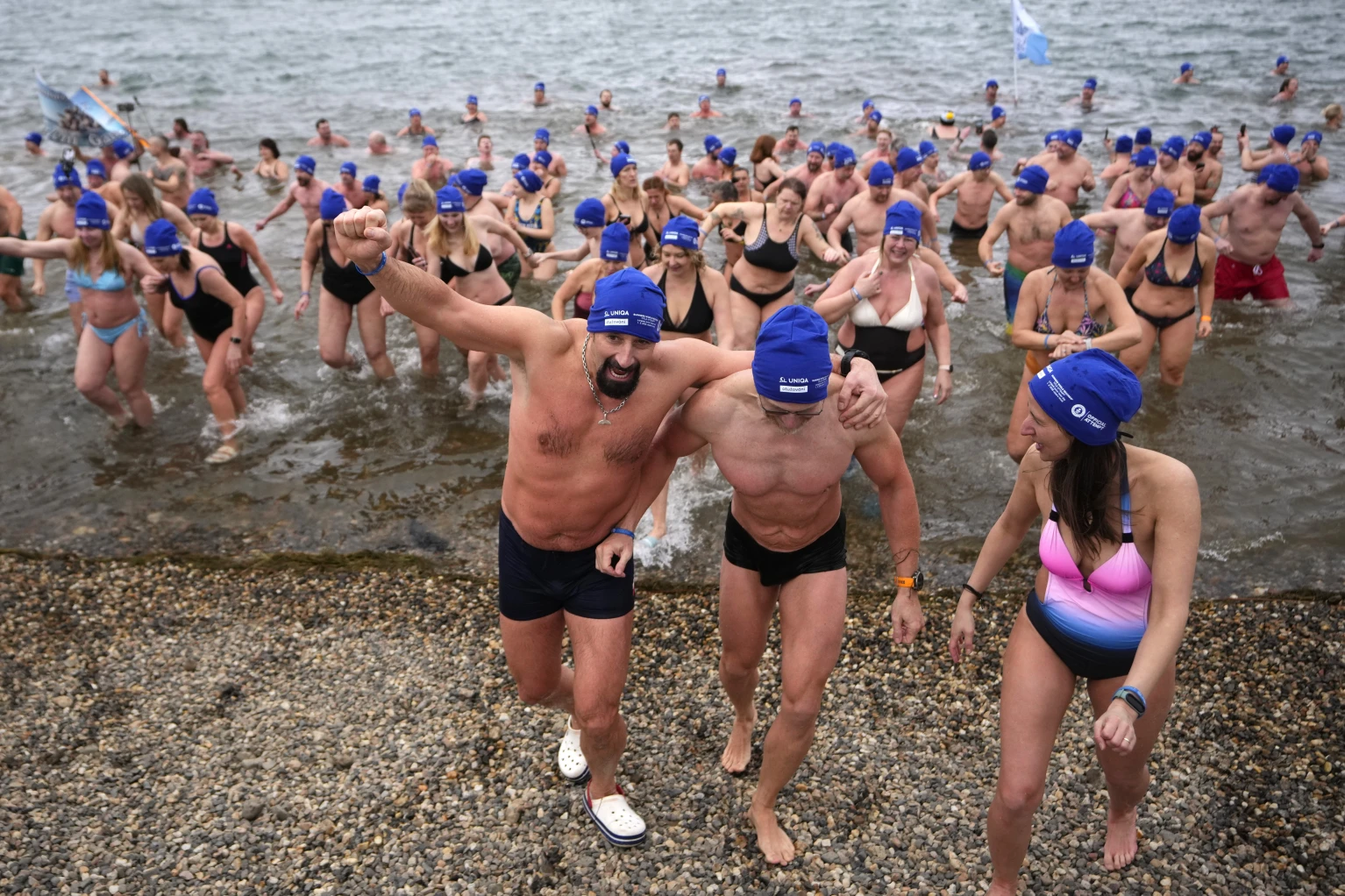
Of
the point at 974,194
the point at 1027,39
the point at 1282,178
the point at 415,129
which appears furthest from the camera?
the point at 415,129

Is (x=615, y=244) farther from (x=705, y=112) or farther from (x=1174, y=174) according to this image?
(x=705, y=112)

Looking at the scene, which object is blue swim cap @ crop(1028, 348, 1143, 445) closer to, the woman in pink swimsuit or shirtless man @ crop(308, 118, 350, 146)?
the woman in pink swimsuit

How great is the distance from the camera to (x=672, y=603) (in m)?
5.92

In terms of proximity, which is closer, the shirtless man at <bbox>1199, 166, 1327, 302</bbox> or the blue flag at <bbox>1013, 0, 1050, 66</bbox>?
the shirtless man at <bbox>1199, 166, 1327, 302</bbox>

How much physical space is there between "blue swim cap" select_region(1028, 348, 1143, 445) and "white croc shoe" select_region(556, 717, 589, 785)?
265cm

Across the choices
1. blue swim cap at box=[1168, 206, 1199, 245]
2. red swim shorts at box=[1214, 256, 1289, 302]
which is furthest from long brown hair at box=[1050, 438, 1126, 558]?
red swim shorts at box=[1214, 256, 1289, 302]

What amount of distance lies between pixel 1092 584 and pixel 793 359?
133 centimetres

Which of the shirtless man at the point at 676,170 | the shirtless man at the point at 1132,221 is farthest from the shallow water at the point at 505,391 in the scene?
the shirtless man at the point at 676,170

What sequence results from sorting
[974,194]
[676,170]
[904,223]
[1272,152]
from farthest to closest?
1. [676,170]
2. [1272,152]
3. [974,194]
4. [904,223]

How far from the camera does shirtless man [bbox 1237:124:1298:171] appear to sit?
14781mm

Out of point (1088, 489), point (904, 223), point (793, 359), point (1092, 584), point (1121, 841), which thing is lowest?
point (1121, 841)

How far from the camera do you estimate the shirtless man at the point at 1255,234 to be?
33.2ft

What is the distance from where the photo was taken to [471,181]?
9.54 metres

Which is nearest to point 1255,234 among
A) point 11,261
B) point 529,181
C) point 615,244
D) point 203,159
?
point 615,244
